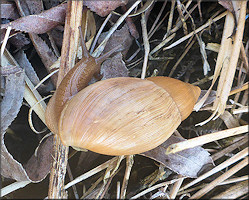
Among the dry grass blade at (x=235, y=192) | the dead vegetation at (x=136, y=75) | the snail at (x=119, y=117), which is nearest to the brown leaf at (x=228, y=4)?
the dead vegetation at (x=136, y=75)

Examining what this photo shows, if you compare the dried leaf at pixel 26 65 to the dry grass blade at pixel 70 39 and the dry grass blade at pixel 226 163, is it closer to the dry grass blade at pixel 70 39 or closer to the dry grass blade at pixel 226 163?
the dry grass blade at pixel 70 39

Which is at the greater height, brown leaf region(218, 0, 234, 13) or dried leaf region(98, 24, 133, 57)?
dried leaf region(98, 24, 133, 57)

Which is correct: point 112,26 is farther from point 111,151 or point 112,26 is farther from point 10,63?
point 111,151

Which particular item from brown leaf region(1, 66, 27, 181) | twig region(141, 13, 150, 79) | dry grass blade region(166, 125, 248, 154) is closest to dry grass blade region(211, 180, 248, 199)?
dry grass blade region(166, 125, 248, 154)

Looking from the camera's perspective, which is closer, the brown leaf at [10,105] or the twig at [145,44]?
the brown leaf at [10,105]

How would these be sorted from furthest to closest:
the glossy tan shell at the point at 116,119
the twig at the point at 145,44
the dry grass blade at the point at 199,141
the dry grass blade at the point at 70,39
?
1. the twig at the point at 145,44
2. the dry grass blade at the point at 70,39
3. the dry grass blade at the point at 199,141
4. the glossy tan shell at the point at 116,119

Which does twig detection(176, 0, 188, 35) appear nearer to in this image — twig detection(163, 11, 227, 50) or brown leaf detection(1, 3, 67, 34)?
twig detection(163, 11, 227, 50)

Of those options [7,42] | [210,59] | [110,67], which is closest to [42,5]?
[7,42]
